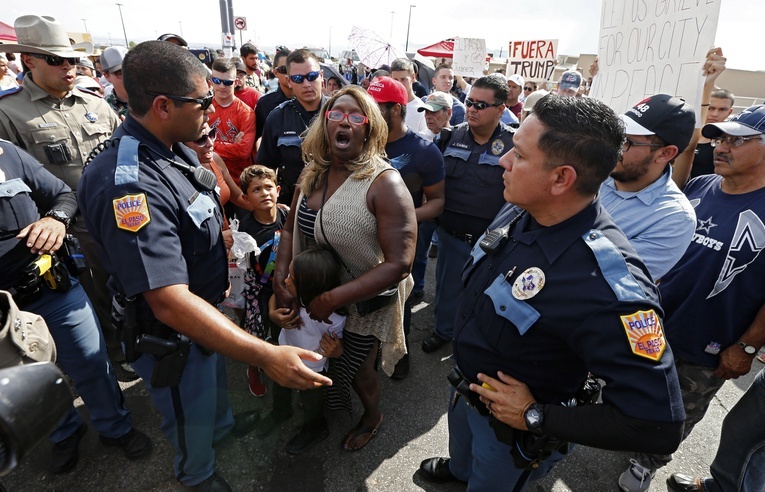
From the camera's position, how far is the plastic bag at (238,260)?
2584 mm

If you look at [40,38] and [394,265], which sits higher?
[40,38]

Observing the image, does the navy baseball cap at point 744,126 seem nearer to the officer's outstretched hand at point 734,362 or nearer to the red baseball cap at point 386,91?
the officer's outstretched hand at point 734,362

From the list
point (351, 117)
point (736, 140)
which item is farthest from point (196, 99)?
point (736, 140)

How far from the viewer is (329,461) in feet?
8.21

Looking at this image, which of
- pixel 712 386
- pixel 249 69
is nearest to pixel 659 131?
pixel 712 386

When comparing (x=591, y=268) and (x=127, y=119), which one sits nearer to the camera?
(x=591, y=268)

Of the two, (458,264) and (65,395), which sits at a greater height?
(65,395)

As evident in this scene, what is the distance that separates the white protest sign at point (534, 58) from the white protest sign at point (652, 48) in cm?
311

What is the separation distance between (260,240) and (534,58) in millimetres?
5499

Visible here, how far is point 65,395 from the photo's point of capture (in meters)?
0.71

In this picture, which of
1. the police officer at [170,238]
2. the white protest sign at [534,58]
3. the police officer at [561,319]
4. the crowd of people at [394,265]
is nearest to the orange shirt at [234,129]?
the crowd of people at [394,265]

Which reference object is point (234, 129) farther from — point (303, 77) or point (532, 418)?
point (532, 418)

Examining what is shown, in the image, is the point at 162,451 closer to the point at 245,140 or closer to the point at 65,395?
the point at 65,395

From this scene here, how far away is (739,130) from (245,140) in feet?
13.0
